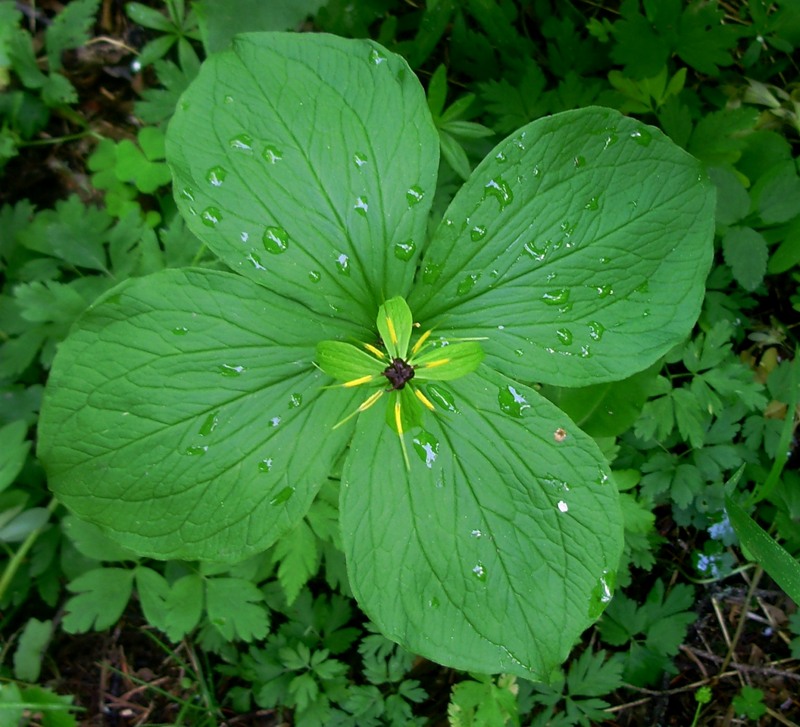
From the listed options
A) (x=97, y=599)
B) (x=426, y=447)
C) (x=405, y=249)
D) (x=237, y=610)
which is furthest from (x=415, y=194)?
(x=97, y=599)

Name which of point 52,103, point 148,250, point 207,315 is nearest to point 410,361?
point 207,315

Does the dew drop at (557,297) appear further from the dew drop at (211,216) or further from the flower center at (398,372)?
the dew drop at (211,216)

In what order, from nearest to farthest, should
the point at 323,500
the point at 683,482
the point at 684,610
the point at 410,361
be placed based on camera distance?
the point at 410,361
the point at 323,500
the point at 683,482
the point at 684,610

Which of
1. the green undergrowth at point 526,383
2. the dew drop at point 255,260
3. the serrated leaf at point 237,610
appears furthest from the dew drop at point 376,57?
the serrated leaf at point 237,610

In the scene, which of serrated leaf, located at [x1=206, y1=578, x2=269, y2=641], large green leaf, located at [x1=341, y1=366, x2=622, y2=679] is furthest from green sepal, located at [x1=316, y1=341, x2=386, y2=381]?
serrated leaf, located at [x1=206, y1=578, x2=269, y2=641]

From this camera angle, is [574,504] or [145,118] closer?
[574,504]

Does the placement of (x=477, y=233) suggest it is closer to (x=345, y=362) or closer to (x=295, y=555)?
(x=345, y=362)

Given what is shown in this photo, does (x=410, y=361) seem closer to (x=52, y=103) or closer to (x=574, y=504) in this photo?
(x=574, y=504)
